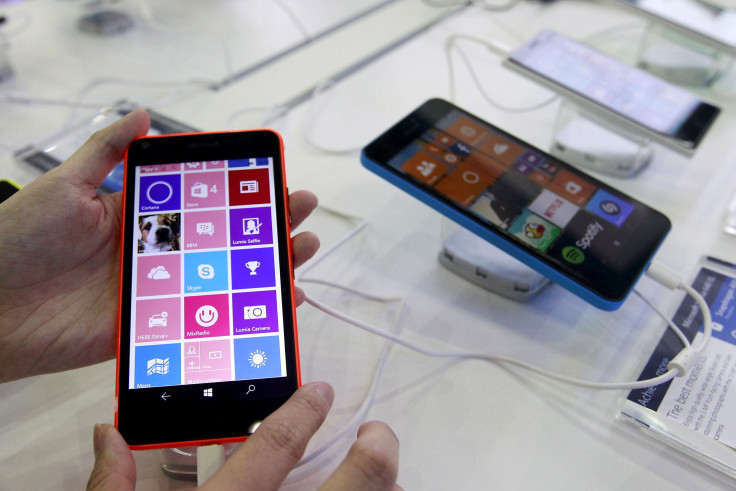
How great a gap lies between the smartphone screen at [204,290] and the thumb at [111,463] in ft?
0.06

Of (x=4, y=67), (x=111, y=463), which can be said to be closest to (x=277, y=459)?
(x=111, y=463)

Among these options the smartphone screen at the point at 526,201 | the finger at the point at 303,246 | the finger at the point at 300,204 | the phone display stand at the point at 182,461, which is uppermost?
the smartphone screen at the point at 526,201

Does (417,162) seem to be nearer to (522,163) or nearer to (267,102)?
(522,163)

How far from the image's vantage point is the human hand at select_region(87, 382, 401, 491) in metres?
0.41

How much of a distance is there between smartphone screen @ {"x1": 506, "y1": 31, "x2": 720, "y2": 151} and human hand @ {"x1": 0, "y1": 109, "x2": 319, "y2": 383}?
16.2 inches

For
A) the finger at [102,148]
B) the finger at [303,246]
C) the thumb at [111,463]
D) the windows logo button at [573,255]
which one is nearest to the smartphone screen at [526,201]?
the windows logo button at [573,255]

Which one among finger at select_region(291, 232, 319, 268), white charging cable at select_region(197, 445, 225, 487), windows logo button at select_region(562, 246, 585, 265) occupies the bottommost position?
white charging cable at select_region(197, 445, 225, 487)

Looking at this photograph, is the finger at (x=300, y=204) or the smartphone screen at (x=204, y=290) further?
the finger at (x=300, y=204)

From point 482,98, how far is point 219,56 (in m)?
0.45

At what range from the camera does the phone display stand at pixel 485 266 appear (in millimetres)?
610

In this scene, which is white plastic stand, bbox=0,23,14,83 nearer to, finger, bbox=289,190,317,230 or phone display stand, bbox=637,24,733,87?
finger, bbox=289,190,317,230

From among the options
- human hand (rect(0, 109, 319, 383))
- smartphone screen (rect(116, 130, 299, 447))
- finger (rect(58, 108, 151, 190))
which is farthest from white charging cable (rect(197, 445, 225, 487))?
finger (rect(58, 108, 151, 190))

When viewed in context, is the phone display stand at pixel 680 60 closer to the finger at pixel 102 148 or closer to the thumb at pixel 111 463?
the finger at pixel 102 148

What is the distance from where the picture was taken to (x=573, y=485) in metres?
0.49
